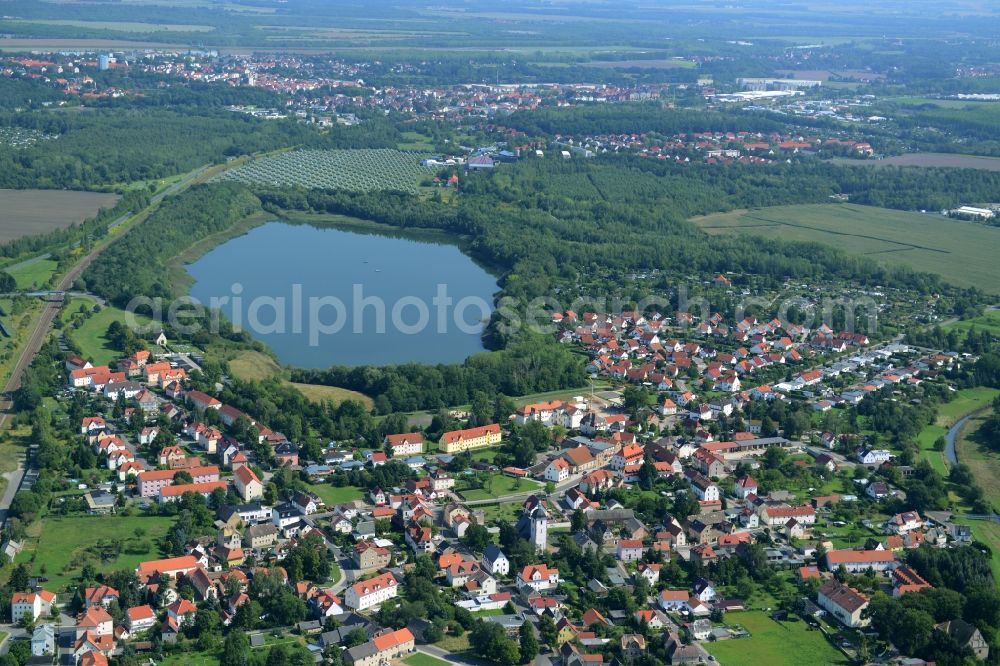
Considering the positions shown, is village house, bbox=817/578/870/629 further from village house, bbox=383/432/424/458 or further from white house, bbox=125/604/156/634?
white house, bbox=125/604/156/634

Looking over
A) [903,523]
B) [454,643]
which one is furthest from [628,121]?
[454,643]

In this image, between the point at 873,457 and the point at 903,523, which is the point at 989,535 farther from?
the point at 873,457

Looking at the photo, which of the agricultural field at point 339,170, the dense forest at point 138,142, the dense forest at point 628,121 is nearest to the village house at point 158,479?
the agricultural field at point 339,170

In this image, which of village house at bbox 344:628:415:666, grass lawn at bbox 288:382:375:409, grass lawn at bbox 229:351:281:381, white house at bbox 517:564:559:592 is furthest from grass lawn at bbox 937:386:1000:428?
village house at bbox 344:628:415:666

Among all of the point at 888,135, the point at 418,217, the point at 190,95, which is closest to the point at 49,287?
the point at 418,217

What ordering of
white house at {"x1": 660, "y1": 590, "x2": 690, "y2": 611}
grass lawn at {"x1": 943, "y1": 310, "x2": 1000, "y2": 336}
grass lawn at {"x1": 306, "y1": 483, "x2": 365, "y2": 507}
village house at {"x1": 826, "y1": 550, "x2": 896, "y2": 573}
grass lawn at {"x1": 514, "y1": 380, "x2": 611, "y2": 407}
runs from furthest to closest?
grass lawn at {"x1": 943, "y1": 310, "x2": 1000, "y2": 336} < grass lawn at {"x1": 514, "y1": 380, "x2": 611, "y2": 407} < grass lawn at {"x1": 306, "y1": 483, "x2": 365, "y2": 507} < village house at {"x1": 826, "y1": 550, "x2": 896, "y2": 573} < white house at {"x1": 660, "y1": 590, "x2": 690, "y2": 611}

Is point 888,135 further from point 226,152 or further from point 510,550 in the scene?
point 510,550

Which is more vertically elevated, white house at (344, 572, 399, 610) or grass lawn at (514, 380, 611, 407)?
white house at (344, 572, 399, 610)
